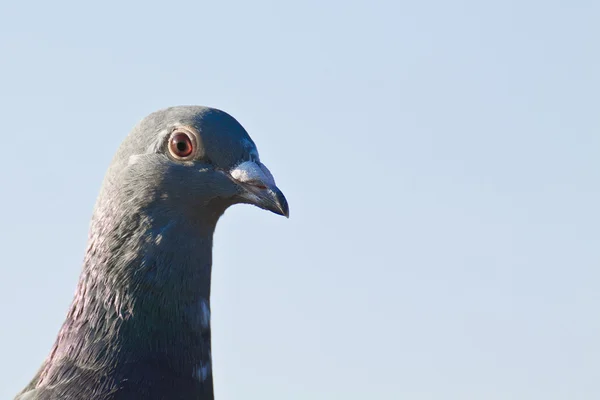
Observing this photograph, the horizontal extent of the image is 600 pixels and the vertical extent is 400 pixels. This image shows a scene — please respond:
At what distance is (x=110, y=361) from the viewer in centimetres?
617

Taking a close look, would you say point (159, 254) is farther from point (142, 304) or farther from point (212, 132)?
point (212, 132)

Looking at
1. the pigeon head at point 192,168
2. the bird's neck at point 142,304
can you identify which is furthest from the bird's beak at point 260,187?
the bird's neck at point 142,304

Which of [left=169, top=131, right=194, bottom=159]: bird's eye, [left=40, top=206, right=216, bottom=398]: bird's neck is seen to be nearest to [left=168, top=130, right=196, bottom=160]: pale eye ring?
[left=169, top=131, right=194, bottom=159]: bird's eye

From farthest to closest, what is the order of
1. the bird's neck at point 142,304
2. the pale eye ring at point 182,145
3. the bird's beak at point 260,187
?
1. the pale eye ring at point 182,145
2. the bird's beak at point 260,187
3. the bird's neck at point 142,304

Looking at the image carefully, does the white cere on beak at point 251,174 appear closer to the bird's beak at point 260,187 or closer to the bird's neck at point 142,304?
the bird's beak at point 260,187

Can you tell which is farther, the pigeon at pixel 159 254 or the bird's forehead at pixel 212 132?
the bird's forehead at pixel 212 132

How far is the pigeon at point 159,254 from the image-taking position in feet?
20.5

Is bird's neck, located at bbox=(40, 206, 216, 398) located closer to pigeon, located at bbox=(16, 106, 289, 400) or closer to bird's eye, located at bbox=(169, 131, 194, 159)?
pigeon, located at bbox=(16, 106, 289, 400)

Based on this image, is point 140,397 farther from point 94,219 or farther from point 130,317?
point 94,219

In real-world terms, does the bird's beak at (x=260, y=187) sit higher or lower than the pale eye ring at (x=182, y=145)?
lower

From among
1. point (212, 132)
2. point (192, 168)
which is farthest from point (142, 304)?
point (212, 132)

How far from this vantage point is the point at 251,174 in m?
6.45

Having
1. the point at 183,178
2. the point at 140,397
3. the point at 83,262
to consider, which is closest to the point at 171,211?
the point at 183,178

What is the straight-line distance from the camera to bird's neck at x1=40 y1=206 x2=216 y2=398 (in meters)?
6.25
